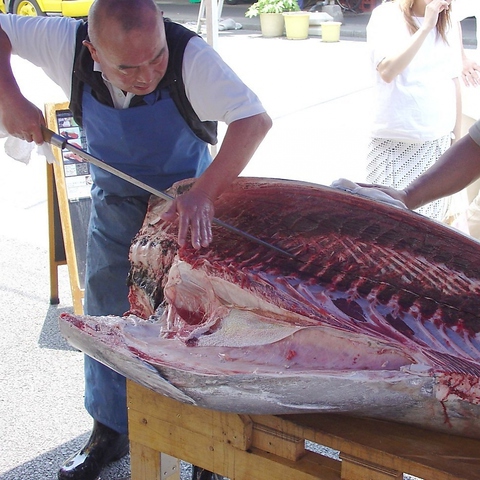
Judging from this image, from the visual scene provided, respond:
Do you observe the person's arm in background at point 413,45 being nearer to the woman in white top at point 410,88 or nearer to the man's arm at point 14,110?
the woman in white top at point 410,88

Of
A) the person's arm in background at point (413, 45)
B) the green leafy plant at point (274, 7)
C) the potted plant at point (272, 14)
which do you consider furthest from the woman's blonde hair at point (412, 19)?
the green leafy plant at point (274, 7)

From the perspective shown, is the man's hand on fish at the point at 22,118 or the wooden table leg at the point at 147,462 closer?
the wooden table leg at the point at 147,462

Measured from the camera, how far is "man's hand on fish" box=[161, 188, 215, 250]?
2.11 m

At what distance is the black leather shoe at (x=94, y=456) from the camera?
9.37 feet

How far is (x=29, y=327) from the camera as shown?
409 cm

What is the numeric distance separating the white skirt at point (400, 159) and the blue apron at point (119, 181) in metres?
1.55

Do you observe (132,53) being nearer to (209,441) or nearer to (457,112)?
(209,441)

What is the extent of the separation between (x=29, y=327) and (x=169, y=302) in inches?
85.5

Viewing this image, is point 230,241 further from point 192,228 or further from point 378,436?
point 378,436

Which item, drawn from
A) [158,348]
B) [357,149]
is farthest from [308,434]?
[357,149]

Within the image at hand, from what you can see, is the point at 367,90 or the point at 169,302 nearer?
the point at 169,302

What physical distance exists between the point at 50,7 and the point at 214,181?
13.1 meters

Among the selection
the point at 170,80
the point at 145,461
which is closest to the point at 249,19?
the point at 170,80

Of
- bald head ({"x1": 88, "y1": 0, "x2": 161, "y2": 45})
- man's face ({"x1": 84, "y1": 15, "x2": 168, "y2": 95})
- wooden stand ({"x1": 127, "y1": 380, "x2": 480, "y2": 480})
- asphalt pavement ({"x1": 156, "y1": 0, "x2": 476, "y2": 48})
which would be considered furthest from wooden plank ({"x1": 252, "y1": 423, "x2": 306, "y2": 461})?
asphalt pavement ({"x1": 156, "y1": 0, "x2": 476, "y2": 48})
